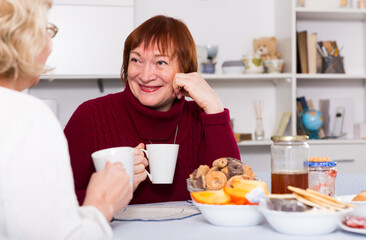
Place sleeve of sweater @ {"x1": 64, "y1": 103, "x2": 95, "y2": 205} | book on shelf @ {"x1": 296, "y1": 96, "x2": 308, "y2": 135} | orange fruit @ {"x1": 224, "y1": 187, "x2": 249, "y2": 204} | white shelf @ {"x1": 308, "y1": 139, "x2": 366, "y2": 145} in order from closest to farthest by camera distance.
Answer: orange fruit @ {"x1": 224, "y1": 187, "x2": 249, "y2": 204} < sleeve of sweater @ {"x1": 64, "y1": 103, "x2": 95, "y2": 205} < white shelf @ {"x1": 308, "y1": 139, "x2": 366, "y2": 145} < book on shelf @ {"x1": 296, "y1": 96, "x2": 308, "y2": 135}

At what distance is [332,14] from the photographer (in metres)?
3.41

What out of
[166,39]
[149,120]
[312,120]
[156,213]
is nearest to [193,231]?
[156,213]

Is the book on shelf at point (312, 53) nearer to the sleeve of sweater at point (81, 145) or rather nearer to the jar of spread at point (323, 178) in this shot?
the sleeve of sweater at point (81, 145)

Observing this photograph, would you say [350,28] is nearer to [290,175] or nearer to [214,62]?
[214,62]

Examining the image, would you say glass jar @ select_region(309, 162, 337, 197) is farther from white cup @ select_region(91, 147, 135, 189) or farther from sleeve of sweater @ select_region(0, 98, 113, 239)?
sleeve of sweater @ select_region(0, 98, 113, 239)

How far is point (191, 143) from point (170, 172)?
1.32 feet

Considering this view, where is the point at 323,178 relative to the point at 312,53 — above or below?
below

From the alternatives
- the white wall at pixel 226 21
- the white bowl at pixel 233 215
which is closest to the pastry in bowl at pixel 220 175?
the white bowl at pixel 233 215

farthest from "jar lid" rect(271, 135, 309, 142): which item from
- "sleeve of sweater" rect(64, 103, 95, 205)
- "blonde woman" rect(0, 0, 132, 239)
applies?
"sleeve of sweater" rect(64, 103, 95, 205)

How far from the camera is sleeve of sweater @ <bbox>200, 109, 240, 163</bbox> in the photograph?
1.52m

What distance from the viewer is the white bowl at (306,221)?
85cm

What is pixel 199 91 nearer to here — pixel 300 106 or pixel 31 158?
pixel 31 158

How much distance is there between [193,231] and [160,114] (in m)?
0.73

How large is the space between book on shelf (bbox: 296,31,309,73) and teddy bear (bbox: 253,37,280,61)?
178 mm
